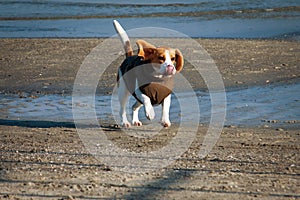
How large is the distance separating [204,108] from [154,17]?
52.4ft

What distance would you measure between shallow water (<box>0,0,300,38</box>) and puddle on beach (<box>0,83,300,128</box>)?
8.12 m

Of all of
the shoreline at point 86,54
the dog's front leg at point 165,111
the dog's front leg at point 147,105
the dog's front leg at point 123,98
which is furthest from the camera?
the shoreline at point 86,54

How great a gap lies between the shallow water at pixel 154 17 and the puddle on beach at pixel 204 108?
812 centimetres

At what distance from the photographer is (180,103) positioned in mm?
10812

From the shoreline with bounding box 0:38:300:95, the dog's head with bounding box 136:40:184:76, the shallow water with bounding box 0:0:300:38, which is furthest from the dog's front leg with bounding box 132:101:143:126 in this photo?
the shallow water with bounding box 0:0:300:38

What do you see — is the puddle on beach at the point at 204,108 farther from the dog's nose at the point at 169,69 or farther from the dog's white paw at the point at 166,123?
the dog's nose at the point at 169,69

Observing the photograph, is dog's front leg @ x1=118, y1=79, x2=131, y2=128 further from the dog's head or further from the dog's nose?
the dog's nose

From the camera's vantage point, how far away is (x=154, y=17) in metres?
26.0

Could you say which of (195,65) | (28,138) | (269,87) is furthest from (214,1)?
(28,138)

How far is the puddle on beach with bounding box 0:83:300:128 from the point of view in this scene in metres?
9.68

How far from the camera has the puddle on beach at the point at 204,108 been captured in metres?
9.68

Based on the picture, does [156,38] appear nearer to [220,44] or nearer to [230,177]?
[220,44]

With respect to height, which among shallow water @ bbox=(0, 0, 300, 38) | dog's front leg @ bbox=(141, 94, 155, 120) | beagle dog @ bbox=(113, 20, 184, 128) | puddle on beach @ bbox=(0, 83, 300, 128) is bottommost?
shallow water @ bbox=(0, 0, 300, 38)

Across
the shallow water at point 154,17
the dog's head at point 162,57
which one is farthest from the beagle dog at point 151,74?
the shallow water at point 154,17
